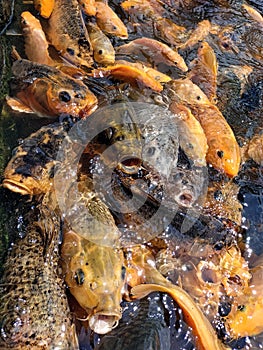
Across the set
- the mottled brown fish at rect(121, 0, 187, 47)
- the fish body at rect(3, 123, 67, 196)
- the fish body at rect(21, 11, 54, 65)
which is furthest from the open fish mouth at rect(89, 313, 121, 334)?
the mottled brown fish at rect(121, 0, 187, 47)

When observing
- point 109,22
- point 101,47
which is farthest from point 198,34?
point 101,47

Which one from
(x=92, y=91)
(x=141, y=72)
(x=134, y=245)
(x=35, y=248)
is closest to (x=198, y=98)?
(x=141, y=72)

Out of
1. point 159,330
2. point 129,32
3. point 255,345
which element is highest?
point 129,32

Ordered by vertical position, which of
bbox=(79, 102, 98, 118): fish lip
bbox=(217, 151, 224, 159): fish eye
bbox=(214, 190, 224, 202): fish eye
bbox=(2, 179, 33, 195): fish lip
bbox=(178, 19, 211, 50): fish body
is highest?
bbox=(79, 102, 98, 118): fish lip

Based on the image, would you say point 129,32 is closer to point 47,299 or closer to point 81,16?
point 81,16

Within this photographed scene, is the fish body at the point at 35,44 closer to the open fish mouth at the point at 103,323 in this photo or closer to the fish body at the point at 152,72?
the fish body at the point at 152,72

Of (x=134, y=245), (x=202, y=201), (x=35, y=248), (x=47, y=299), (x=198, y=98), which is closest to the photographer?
(x=47, y=299)

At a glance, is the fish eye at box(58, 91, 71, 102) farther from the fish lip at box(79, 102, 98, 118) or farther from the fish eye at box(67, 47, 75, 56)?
the fish eye at box(67, 47, 75, 56)
